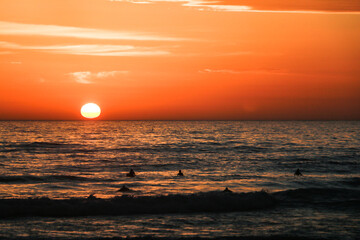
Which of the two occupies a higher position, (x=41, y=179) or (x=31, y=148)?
(x=31, y=148)

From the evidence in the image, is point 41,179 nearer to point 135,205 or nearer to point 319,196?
point 135,205

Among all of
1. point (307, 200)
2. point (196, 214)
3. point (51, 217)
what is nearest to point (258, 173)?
point (307, 200)

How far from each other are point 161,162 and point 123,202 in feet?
72.3

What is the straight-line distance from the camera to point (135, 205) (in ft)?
69.0

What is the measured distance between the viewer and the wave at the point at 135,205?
1981 centimetres

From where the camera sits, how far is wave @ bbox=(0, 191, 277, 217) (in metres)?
19.8

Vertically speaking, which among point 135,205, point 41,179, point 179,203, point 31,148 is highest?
point 31,148

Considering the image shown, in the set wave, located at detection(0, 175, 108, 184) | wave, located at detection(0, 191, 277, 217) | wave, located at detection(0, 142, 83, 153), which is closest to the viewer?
wave, located at detection(0, 191, 277, 217)

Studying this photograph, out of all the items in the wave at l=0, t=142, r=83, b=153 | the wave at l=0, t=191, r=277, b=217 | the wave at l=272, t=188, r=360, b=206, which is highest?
the wave at l=0, t=142, r=83, b=153

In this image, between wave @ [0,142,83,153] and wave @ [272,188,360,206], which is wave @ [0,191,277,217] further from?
wave @ [0,142,83,153]

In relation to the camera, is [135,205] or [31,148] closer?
[135,205]

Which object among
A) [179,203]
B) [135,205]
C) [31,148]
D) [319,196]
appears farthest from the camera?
[31,148]

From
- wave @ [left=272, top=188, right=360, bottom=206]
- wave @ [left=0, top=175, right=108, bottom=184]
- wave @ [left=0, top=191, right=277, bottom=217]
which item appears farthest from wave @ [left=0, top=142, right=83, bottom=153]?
wave @ [left=272, top=188, right=360, bottom=206]

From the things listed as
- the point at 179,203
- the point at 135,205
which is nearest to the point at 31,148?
the point at 135,205
